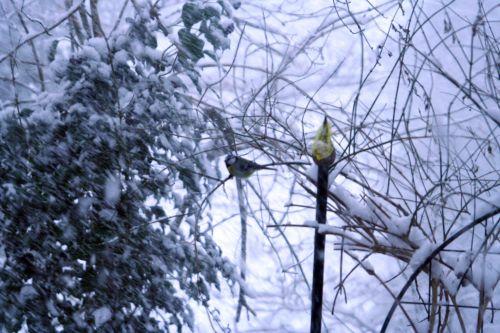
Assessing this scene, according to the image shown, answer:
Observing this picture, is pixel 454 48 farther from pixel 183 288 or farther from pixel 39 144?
pixel 39 144

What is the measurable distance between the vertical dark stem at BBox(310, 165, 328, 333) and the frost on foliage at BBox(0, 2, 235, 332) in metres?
0.43

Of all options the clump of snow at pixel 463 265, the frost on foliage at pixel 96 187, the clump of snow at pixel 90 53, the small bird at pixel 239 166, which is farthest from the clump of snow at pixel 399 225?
the clump of snow at pixel 90 53

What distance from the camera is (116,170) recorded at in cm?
146

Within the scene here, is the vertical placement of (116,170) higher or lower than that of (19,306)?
higher

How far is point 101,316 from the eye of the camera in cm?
142

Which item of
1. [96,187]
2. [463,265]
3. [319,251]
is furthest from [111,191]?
[463,265]

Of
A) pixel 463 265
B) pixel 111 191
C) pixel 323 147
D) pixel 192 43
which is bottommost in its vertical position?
pixel 463 265

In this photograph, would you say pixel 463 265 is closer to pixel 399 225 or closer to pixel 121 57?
pixel 399 225

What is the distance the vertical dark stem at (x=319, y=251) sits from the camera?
103cm

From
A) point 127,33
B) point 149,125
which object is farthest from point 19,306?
point 127,33

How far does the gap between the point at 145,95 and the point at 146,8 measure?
248 mm

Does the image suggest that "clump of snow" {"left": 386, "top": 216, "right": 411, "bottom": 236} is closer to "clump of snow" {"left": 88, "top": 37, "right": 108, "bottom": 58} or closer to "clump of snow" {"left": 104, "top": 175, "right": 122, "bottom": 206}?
"clump of snow" {"left": 104, "top": 175, "right": 122, "bottom": 206}

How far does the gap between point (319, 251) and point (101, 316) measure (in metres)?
0.66

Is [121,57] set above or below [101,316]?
above
